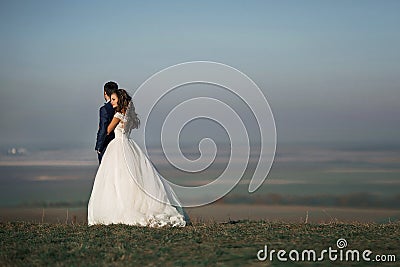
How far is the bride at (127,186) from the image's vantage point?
16.2 metres

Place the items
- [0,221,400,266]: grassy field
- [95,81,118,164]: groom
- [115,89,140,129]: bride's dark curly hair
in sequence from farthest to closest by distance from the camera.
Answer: [95,81,118,164]: groom
[115,89,140,129]: bride's dark curly hair
[0,221,400,266]: grassy field

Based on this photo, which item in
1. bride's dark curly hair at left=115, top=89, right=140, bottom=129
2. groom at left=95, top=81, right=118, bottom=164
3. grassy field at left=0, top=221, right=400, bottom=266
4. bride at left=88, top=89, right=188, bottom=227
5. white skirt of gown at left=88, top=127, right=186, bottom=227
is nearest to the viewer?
grassy field at left=0, top=221, right=400, bottom=266

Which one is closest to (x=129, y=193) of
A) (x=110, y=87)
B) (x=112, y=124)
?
(x=112, y=124)

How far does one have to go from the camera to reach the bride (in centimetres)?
1619

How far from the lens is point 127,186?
54.1 feet

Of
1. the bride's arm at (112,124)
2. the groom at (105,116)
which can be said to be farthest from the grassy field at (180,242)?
the bride's arm at (112,124)

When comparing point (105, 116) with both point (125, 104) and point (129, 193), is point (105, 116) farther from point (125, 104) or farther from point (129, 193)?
point (129, 193)

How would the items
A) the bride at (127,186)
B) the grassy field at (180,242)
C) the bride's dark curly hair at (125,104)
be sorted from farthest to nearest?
the bride's dark curly hair at (125,104)
the bride at (127,186)
the grassy field at (180,242)

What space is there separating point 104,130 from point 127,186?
1.58 m

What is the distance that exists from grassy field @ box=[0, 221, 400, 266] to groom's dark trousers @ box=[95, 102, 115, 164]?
6.75ft

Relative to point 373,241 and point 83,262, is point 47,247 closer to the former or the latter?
point 83,262

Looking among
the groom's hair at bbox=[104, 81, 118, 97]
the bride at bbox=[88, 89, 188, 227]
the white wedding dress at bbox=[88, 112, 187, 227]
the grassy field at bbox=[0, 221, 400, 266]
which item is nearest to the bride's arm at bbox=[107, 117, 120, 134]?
the bride at bbox=[88, 89, 188, 227]

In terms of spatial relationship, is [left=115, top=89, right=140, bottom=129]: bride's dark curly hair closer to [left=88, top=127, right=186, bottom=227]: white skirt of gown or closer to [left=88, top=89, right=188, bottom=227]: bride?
[left=88, top=89, right=188, bottom=227]: bride

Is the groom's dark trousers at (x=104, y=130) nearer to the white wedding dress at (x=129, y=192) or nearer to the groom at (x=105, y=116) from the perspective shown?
the groom at (x=105, y=116)
